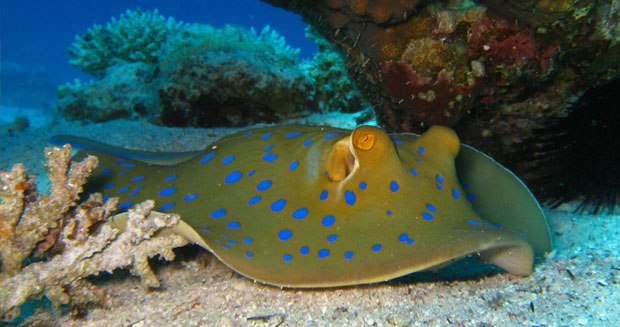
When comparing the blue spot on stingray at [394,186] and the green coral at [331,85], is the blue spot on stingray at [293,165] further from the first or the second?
the green coral at [331,85]

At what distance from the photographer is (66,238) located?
261 centimetres

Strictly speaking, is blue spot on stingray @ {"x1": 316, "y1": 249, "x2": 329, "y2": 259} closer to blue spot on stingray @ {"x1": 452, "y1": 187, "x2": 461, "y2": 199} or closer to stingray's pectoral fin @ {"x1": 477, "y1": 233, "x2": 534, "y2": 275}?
stingray's pectoral fin @ {"x1": 477, "y1": 233, "x2": 534, "y2": 275}

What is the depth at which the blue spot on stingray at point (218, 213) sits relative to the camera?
2839mm

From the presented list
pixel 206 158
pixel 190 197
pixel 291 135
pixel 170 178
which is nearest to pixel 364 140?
pixel 291 135

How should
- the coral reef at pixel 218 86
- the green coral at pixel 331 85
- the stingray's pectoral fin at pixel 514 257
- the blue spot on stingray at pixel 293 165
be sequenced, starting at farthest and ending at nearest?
1. the green coral at pixel 331 85
2. the coral reef at pixel 218 86
3. the blue spot on stingray at pixel 293 165
4. the stingray's pectoral fin at pixel 514 257

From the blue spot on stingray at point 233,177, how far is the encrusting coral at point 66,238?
2.47 ft

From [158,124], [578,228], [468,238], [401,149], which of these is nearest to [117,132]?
[158,124]

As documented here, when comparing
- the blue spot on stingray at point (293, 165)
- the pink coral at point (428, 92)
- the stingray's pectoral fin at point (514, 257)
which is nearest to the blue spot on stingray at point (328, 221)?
the blue spot on stingray at point (293, 165)

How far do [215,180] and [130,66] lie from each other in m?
9.80

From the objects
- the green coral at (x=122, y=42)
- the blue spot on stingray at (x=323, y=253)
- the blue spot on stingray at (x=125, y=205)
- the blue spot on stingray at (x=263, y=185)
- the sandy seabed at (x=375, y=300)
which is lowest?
the sandy seabed at (x=375, y=300)

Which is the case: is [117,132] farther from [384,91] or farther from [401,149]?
[401,149]

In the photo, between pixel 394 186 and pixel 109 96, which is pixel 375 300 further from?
pixel 109 96

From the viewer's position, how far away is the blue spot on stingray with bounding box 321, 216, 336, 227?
250 cm

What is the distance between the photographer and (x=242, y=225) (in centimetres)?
266
